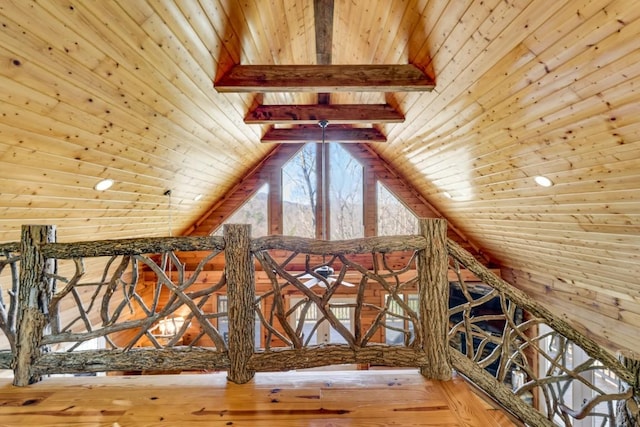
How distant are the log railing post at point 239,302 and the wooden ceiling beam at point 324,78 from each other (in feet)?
4.88

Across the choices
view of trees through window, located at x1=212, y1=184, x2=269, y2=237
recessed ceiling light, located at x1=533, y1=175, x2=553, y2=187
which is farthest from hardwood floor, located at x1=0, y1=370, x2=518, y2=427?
view of trees through window, located at x1=212, y1=184, x2=269, y2=237

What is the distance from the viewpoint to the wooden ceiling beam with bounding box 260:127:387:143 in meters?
5.04

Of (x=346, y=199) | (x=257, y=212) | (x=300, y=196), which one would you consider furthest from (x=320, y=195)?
(x=257, y=212)

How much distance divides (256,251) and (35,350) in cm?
147

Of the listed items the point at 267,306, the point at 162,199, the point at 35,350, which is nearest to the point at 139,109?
the point at 35,350

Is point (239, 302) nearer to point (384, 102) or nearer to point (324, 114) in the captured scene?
point (324, 114)

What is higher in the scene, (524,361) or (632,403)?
(524,361)

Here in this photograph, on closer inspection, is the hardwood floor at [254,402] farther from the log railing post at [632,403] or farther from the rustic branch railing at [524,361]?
the log railing post at [632,403]

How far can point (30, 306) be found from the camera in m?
1.85

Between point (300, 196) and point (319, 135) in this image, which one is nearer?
point (319, 135)

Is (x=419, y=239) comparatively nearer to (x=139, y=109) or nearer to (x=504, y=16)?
(x=504, y=16)

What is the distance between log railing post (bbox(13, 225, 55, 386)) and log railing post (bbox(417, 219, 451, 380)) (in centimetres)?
233

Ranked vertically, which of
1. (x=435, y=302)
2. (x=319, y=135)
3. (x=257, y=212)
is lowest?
(x=435, y=302)

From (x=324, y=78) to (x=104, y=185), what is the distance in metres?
2.38
